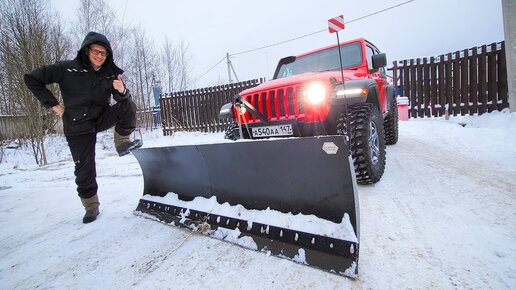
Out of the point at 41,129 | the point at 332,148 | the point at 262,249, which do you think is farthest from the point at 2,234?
the point at 41,129

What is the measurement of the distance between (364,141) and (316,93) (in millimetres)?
701

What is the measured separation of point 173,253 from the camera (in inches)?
69.9

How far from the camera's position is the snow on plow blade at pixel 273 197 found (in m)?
1.49

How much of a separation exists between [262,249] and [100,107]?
2.19 meters

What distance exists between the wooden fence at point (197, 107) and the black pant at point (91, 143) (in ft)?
27.6

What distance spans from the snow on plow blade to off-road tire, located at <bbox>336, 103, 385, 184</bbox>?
1006mm

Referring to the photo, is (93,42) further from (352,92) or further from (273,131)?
(352,92)

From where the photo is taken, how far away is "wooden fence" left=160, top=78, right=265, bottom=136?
11266mm

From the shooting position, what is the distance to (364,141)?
2.50 m

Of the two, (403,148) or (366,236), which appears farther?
(403,148)

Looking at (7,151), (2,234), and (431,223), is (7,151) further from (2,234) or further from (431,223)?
(431,223)

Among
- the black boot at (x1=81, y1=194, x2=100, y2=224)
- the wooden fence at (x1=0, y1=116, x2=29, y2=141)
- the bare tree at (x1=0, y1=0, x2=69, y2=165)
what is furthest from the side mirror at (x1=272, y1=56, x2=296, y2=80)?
→ the wooden fence at (x1=0, y1=116, x2=29, y2=141)

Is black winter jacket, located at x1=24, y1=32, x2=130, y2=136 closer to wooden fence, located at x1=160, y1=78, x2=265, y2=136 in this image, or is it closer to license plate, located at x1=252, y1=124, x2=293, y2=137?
license plate, located at x1=252, y1=124, x2=293, y2=137

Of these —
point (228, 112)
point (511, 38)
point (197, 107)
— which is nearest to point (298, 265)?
point (228, 112)
